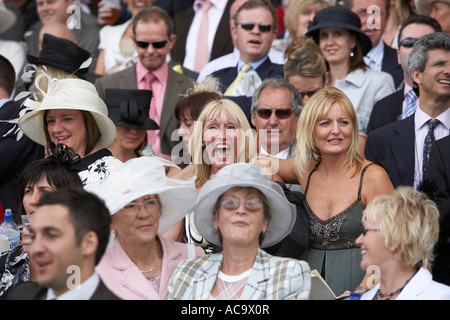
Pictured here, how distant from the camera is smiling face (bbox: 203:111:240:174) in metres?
5.66

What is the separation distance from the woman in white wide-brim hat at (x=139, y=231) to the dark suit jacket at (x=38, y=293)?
110 mm

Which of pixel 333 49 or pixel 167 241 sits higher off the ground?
pixel 333 49

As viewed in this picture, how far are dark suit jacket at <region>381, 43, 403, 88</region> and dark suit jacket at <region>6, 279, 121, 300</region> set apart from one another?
14.0ft

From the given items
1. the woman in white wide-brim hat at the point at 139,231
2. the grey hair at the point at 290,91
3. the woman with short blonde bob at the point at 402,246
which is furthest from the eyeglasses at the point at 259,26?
the woman with short blonde bob at the point at 402,246

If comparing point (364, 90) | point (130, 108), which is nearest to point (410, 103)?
point (364, 90)

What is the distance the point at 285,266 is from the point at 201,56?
183 inches

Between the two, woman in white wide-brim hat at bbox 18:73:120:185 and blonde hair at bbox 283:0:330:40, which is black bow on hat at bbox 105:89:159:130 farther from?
blonde hair at bbox 283:0:330:40

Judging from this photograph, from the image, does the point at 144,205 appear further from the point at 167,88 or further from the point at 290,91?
the point at 167,88

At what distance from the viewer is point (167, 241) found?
4.79m

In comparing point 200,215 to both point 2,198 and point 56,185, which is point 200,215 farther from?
point 2,198

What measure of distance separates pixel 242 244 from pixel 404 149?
1961 mm

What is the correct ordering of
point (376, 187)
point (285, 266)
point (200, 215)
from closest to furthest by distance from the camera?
1. point (285, 266)
2. point (200, 215)
3. point (376, 187)
